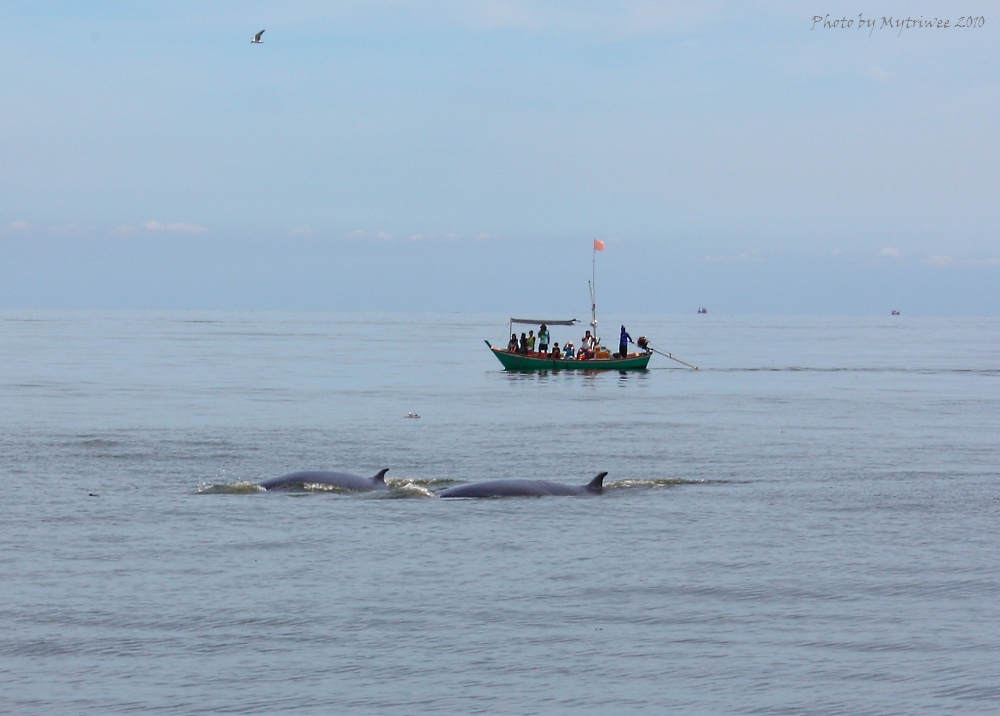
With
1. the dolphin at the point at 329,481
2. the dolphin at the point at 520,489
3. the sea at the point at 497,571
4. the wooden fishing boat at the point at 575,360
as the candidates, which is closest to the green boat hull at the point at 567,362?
the wooden fishing boat at the point at 575,360

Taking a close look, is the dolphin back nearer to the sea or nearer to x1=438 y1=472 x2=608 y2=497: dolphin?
x1=438 y1=472 x2=608 y2=497: dolphin

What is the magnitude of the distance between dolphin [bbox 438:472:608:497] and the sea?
1.97 ft

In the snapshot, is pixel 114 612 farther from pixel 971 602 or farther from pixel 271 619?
pixel 971 602

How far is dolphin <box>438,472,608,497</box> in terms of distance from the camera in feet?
85.0

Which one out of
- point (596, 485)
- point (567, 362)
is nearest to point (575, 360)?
point (567, 362)

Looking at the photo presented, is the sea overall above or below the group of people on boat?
below

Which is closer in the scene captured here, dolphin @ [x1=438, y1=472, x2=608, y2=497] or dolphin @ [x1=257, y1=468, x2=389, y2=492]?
dolphin @ [x1=438, y1=472, x2=608, y2=497]

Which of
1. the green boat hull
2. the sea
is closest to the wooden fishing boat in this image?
the green boat hull

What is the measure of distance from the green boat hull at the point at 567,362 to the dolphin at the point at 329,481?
48773mm

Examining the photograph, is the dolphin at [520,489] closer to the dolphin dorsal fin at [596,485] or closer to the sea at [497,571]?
the dolphin dorsal fin at [596,485]

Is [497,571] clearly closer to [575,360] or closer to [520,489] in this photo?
[520,489]

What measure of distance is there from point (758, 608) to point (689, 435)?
24242mm

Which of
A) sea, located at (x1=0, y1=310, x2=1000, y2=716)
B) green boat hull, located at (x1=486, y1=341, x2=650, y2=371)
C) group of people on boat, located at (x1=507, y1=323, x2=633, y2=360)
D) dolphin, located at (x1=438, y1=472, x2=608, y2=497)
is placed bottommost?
sea, located at (x1=0, y1=310, x2=1000, y2=716)

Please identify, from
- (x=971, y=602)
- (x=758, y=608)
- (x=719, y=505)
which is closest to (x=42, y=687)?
(x=758, y=608)
